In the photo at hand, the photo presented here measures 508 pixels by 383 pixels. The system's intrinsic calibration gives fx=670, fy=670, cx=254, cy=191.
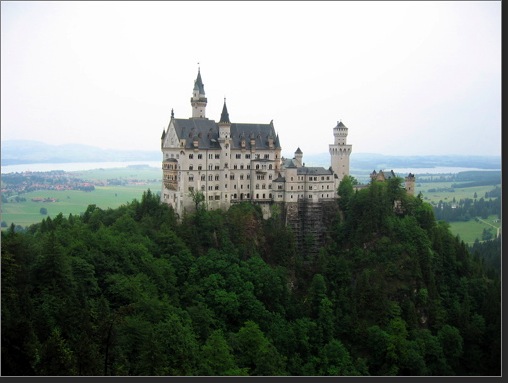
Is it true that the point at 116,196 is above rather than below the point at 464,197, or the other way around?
above

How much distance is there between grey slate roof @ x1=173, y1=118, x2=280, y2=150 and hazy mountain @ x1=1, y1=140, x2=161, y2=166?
669 cm

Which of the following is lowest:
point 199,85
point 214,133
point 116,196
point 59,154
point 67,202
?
point 67,202

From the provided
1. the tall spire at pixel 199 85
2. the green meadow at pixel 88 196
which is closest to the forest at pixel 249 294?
the green meadow at pixel 88 196

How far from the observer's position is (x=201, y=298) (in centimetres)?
4169

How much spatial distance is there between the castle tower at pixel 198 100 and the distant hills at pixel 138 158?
19.0 feet

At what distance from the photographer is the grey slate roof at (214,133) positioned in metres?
49.6

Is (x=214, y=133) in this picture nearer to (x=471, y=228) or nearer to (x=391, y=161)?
(x=391, y=161)

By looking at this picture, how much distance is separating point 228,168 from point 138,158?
2144 centimetres

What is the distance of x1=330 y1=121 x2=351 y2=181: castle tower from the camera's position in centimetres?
5681

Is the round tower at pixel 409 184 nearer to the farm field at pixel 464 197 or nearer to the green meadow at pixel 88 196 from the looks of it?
the farm field at pixel 464 197

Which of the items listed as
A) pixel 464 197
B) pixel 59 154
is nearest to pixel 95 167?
pixel 59 154

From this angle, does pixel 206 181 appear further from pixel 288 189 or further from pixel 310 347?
pixel 310 347

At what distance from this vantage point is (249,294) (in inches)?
1705

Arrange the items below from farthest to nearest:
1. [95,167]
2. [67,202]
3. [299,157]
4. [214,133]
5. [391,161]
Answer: [95,167] → [391,161] → [67,202] → [299,157] → [214,133]
